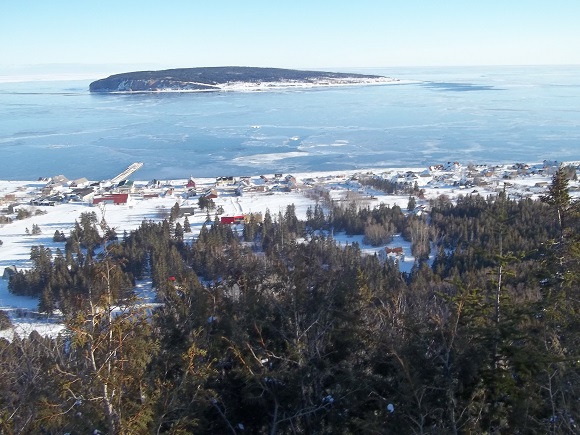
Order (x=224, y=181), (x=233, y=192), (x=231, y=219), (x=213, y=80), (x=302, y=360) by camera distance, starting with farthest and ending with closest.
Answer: (x=213, y=80) < (x=224, y=181) < (x=233, y=192) < (x=231, y=219) < (x=302, y=360)

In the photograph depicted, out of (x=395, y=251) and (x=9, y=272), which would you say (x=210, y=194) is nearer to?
(x=395, y=251)

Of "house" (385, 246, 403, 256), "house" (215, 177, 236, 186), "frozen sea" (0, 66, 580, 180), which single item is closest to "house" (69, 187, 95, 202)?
"frozen sea" (0, 66, 580, 180)

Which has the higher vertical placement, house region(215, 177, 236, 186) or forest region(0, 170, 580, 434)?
forest region(0, 170, 580, 434)

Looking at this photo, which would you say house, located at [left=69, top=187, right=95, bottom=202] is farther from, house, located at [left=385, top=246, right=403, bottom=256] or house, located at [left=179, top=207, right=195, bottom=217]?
house, located at [left=385, top=246, right=403, bottom=256]

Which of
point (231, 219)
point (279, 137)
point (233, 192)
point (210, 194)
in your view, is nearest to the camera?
point (231, 219)

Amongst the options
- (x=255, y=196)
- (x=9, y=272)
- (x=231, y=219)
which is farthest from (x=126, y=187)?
(x=9, y=272)

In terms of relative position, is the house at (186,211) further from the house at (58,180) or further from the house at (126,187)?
the house at (58,180)
